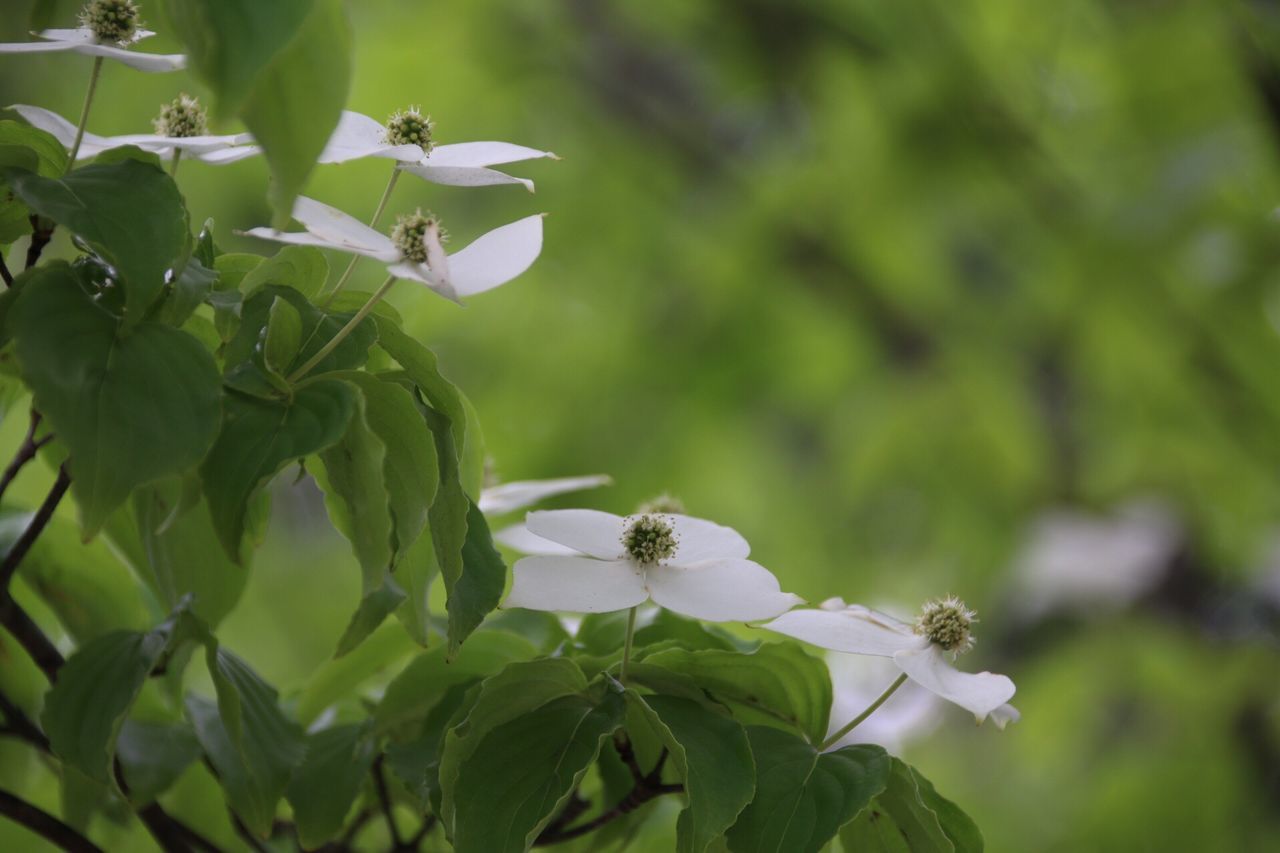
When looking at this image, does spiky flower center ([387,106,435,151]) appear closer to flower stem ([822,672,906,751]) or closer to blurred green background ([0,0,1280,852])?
flower stem ([822,672,906,751])

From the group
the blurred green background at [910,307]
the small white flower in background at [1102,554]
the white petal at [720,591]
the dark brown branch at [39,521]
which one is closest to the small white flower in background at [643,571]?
the white petal at [720,591]

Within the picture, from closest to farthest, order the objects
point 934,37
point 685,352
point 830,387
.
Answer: point 934,37 < point 685,352 < point 830,387

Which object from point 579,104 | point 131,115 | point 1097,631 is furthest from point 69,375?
point 1097,631

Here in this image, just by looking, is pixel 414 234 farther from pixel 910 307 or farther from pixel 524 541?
pixel 910 307

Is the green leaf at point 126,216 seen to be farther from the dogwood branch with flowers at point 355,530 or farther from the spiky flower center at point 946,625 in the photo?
the spiky flower center at point 946,625

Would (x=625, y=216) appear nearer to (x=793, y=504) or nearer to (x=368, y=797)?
(x=793, y=504)

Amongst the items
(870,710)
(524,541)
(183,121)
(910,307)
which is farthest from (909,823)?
(910,307)
